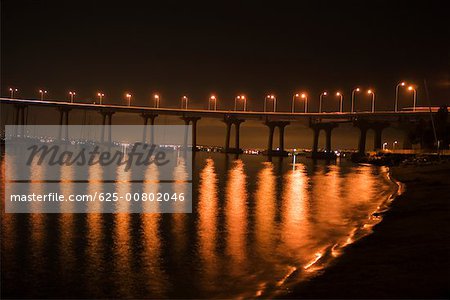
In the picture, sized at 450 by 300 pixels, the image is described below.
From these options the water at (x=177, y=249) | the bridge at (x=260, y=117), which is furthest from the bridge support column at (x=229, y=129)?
the water at (x=177, y=249)

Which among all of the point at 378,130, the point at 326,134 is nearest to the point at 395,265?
the point at 378,130

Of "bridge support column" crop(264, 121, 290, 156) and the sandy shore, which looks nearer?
the sandy shore

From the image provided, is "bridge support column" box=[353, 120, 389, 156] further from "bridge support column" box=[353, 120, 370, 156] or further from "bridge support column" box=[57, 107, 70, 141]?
"bridge support column" box=[57, 107, 70, 141]

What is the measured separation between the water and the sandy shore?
0.75 metres

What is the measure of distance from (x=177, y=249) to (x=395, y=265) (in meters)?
6.53

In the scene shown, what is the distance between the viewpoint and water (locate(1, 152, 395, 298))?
1278 centimetres

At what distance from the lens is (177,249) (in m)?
17.1

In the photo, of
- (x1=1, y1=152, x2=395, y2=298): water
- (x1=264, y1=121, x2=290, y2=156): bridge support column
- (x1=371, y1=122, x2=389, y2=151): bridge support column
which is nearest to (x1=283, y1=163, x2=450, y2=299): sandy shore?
(x1=1, y1=152, x2=395, y2=298): water

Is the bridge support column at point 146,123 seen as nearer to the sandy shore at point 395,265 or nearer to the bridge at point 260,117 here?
the bridge at point 260,117

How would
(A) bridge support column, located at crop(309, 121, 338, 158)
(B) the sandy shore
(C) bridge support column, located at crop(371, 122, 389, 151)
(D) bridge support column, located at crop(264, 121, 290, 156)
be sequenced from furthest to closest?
(D) bridge support column, located at crop(264, 121, 290, 156) → (A) bridge support column, located at crop(309, 121, 338, 158) → (C) bridge support column, located at crop(371, 122, 389, 151) → (B) the sandy shore

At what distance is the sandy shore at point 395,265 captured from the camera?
1125 centimetres

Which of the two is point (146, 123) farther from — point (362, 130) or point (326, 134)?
point (362, 130)

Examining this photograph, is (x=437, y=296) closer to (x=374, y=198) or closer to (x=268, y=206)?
(x=268, y=206)

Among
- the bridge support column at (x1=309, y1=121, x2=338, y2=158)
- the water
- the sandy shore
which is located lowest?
the water
